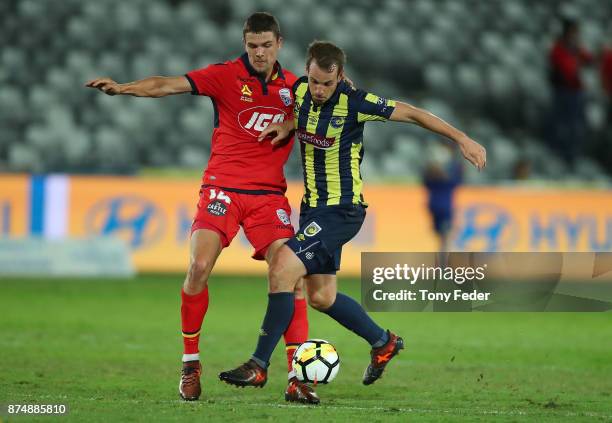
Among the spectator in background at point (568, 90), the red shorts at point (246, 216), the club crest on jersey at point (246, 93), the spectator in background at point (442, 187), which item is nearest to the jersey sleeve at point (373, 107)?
the club crest on jersey at point (246, 93)

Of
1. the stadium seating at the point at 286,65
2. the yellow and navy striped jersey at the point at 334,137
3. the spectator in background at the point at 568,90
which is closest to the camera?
the yellow and navy striped jersey at the point at 334,137

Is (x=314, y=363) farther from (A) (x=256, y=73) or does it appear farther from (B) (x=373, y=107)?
(A) (x=256, y=73)

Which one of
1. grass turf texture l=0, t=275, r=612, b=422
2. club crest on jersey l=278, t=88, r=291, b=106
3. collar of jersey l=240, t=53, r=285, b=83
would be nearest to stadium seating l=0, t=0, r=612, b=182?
grass turf texture l=0, t=275, r=612, b=422

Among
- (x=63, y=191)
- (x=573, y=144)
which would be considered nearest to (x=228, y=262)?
(x=63, y=191)

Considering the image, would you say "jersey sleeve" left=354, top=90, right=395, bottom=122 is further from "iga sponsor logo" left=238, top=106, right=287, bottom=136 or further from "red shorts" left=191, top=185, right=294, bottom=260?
"red shorts" left=191, top=185, right=294, bottom=260

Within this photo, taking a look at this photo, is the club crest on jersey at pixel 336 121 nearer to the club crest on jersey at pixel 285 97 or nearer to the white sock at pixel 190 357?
the club crest on jersey at pixel 285 97

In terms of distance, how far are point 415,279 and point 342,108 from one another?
135 cm

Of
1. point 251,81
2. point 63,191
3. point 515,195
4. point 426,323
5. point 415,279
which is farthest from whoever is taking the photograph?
point 515,195

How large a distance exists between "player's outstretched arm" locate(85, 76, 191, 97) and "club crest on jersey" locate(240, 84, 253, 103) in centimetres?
32

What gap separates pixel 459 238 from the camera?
14094 mm

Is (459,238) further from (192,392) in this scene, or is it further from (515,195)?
(192,392)

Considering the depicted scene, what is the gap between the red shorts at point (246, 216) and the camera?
6.39 meters

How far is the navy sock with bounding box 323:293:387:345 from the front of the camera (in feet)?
21.7

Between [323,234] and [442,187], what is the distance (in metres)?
7.52
